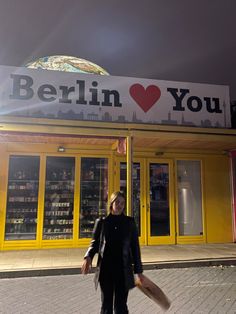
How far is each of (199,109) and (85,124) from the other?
12.9 feet

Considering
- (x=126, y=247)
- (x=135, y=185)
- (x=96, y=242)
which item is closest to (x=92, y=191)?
(x=135, y=185)

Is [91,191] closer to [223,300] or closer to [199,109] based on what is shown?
[199,109]

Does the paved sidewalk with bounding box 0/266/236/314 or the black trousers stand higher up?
the black trousers

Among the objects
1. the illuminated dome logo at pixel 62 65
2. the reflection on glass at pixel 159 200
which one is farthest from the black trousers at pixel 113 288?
the illuminated dome logo at pixel 62 65

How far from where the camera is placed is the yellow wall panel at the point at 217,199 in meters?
10.1

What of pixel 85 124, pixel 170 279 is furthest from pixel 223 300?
pixel 85 124

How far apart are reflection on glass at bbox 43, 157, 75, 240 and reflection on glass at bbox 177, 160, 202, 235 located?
138 inches

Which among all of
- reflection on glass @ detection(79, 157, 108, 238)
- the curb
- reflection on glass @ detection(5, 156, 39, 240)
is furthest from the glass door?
reflection on glass @ detection(5, 156, 39, 240)

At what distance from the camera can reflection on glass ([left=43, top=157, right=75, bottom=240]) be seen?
914 cm

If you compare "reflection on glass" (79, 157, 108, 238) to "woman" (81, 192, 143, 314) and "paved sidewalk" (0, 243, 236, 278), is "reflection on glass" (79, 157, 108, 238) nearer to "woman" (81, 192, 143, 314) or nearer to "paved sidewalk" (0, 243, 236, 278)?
"paved sidewalk" (0, 243, 236, 278)

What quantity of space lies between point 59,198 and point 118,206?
19.9ft

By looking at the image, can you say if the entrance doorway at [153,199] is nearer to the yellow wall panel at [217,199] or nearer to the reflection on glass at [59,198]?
the yellow wall panel at [217,199]

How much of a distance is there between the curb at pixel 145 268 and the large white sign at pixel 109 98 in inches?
152

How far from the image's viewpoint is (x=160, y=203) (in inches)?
389
